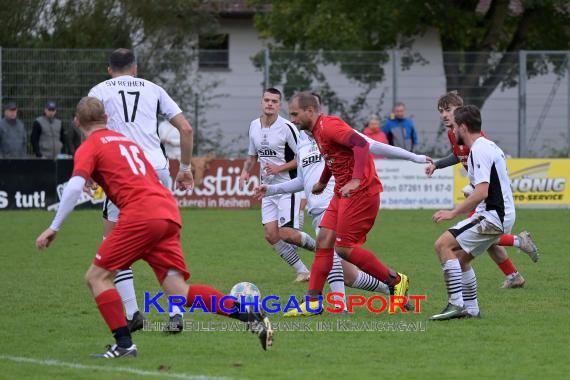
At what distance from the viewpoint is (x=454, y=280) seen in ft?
29.7

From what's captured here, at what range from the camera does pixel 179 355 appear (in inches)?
299

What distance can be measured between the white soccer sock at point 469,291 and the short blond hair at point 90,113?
136 inches

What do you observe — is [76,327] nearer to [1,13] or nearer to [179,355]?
[179,355]

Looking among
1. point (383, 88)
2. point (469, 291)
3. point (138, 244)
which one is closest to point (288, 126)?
point (469, 291)

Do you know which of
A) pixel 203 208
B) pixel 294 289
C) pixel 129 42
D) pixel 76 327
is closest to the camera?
pixel 76 327

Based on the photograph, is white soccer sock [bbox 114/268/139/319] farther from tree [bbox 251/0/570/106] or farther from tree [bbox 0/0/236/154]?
tree [bbox 251/0/570/106]

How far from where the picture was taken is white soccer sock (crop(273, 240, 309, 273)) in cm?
1215

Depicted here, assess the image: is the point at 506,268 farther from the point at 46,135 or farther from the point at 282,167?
the point at 46,135

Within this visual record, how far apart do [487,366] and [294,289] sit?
4.21 metres

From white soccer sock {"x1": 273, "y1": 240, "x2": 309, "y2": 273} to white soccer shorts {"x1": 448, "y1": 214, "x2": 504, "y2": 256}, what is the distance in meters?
3.29

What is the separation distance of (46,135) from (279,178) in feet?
33.8

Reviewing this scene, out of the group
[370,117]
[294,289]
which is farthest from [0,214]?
[294,289]

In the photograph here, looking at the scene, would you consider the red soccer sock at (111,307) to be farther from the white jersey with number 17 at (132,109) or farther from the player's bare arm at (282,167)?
the player's bare arm at (282,167)

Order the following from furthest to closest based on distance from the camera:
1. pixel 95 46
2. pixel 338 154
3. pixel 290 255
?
pixel 95 46 < pixel 290 255 < pixel 338 154
